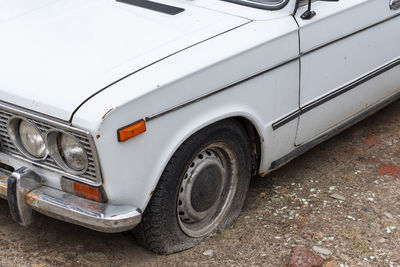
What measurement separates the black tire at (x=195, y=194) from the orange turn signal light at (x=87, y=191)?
0.33m

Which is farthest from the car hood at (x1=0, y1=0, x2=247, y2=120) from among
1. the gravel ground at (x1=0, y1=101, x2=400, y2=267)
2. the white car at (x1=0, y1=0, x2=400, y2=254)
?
the gravel ground at (x1=0, y1=101, x2=400, y2=267)

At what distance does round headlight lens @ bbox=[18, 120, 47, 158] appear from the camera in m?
2.94

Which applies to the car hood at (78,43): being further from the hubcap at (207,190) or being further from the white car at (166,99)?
the hubcap at (207,190)

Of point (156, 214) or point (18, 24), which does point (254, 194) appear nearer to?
point (156, 214)

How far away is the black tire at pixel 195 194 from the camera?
10.2 ft

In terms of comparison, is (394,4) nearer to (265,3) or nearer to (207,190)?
(265,3)

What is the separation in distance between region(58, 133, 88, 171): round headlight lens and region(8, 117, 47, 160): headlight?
103 millimetres

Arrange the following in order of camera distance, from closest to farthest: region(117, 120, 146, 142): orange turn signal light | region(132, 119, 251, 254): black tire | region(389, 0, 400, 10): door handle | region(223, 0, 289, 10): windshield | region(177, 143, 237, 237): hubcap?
1. region(117, 120, 146, 142): orange turn signal light
2. region(132, 119, 251, 254): black tire
3. region(177, 143, 237, 237): hubcap
4. region(223, 0, 289, 10): windshield
5. region(389, 0, 400, 10): door handle

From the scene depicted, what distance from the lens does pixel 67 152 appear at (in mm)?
2879

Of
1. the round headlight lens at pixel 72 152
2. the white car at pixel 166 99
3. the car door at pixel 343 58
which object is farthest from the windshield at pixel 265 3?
the round headlight lens at pixel 72 152

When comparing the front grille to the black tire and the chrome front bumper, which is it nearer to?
the chrome front bumper

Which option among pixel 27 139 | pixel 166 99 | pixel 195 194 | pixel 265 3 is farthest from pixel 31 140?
pixel 265 3

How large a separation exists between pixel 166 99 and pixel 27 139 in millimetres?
728

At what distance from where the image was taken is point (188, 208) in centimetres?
334
